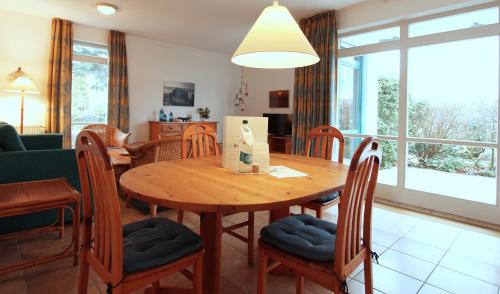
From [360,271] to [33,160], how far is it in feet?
8.83

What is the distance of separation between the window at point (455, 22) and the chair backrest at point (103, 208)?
3.84m

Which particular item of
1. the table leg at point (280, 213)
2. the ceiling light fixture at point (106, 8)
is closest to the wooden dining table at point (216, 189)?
the table leg at point (280, 213)

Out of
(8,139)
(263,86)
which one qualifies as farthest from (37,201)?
(263,86)

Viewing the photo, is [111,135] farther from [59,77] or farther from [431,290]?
[431,290]

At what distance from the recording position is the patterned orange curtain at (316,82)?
4.11 metres

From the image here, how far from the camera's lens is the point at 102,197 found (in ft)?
3.64

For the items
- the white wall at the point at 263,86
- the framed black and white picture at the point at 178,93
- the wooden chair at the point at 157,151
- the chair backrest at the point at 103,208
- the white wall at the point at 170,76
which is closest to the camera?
the chair backrest at the point at 103,208

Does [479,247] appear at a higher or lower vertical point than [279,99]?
lower

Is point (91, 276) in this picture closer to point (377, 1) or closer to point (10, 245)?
point (10, 245)

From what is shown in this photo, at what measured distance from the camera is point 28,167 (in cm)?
236

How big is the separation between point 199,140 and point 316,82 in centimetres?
255

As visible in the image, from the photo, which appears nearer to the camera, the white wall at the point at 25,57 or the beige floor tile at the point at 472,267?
the beige floor tile at the point at 472,267

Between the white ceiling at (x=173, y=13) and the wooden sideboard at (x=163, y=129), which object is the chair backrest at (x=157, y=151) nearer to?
the white ceiling at (x=173, y=13)

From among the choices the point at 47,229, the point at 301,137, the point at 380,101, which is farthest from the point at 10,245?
the point at 380,101
